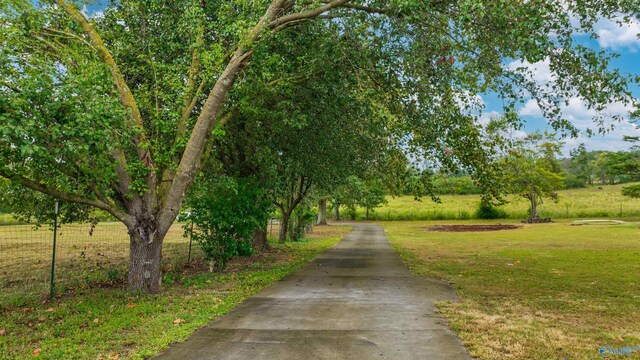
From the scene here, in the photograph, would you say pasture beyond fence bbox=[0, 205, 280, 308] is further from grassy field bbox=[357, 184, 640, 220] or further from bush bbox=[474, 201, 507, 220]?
bush bbox=[474, 201, 507, 220]

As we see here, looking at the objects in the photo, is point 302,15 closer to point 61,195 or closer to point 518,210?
point 61,195

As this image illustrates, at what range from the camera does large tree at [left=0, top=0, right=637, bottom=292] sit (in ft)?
21.6

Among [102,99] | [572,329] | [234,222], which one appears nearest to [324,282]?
[234,222]

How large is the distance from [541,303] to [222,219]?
7999mm

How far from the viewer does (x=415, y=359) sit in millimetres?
4797

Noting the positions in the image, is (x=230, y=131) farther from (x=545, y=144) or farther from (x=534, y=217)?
(x=545, y=144)

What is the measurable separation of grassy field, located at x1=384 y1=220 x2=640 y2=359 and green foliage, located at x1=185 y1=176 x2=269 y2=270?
5.19 m

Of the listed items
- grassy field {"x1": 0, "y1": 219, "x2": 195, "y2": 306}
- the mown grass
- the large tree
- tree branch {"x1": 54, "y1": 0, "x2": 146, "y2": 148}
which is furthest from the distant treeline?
grassy field {"x1": 0, "y1": 219, "x2": 195, "y2": 306}

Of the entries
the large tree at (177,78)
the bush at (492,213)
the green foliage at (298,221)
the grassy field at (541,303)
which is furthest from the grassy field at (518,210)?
the large tree at (177,78)

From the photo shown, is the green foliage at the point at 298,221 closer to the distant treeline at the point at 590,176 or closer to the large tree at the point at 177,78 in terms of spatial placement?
the distant treeline at the point at 590,176

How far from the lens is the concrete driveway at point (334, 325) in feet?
16.7

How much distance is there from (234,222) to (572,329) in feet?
28.0

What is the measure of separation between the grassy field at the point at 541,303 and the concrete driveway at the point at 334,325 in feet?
1.61

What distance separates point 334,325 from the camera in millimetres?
6305
